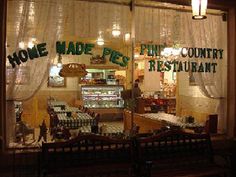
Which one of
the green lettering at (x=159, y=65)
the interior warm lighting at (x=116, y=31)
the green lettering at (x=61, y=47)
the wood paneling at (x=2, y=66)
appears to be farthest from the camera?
the green lettering at (x=159, y=65)

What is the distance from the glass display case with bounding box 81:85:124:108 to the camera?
12945mm

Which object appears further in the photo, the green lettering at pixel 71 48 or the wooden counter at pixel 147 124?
the wooden counter at pixel 147 124

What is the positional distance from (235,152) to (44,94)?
9933 mm

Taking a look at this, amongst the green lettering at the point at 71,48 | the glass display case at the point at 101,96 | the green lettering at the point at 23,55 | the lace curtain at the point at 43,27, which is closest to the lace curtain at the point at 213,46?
the lace curtain at the point at 43,27

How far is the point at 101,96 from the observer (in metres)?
13.0

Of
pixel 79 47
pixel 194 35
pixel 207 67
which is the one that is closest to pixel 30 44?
pixel 79 47

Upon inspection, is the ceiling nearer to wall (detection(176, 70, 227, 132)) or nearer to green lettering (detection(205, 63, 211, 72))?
green lettering (detection(205, 63, 211, 72))

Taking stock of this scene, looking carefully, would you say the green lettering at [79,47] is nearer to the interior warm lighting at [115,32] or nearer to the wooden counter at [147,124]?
the interior warm lighting at [115,32]

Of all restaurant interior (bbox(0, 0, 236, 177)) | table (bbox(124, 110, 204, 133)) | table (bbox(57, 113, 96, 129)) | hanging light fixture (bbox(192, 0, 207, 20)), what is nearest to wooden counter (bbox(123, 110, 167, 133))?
table (bbox(124, 110, 204, 133))

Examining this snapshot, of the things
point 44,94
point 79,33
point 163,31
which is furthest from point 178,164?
point 44,94

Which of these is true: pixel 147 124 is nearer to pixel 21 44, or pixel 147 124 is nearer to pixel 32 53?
pixel 32 53

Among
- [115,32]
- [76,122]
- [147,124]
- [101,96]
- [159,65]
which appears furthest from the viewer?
[101,96]

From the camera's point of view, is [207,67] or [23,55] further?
[207,67]

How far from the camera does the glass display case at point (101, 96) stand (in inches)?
510
